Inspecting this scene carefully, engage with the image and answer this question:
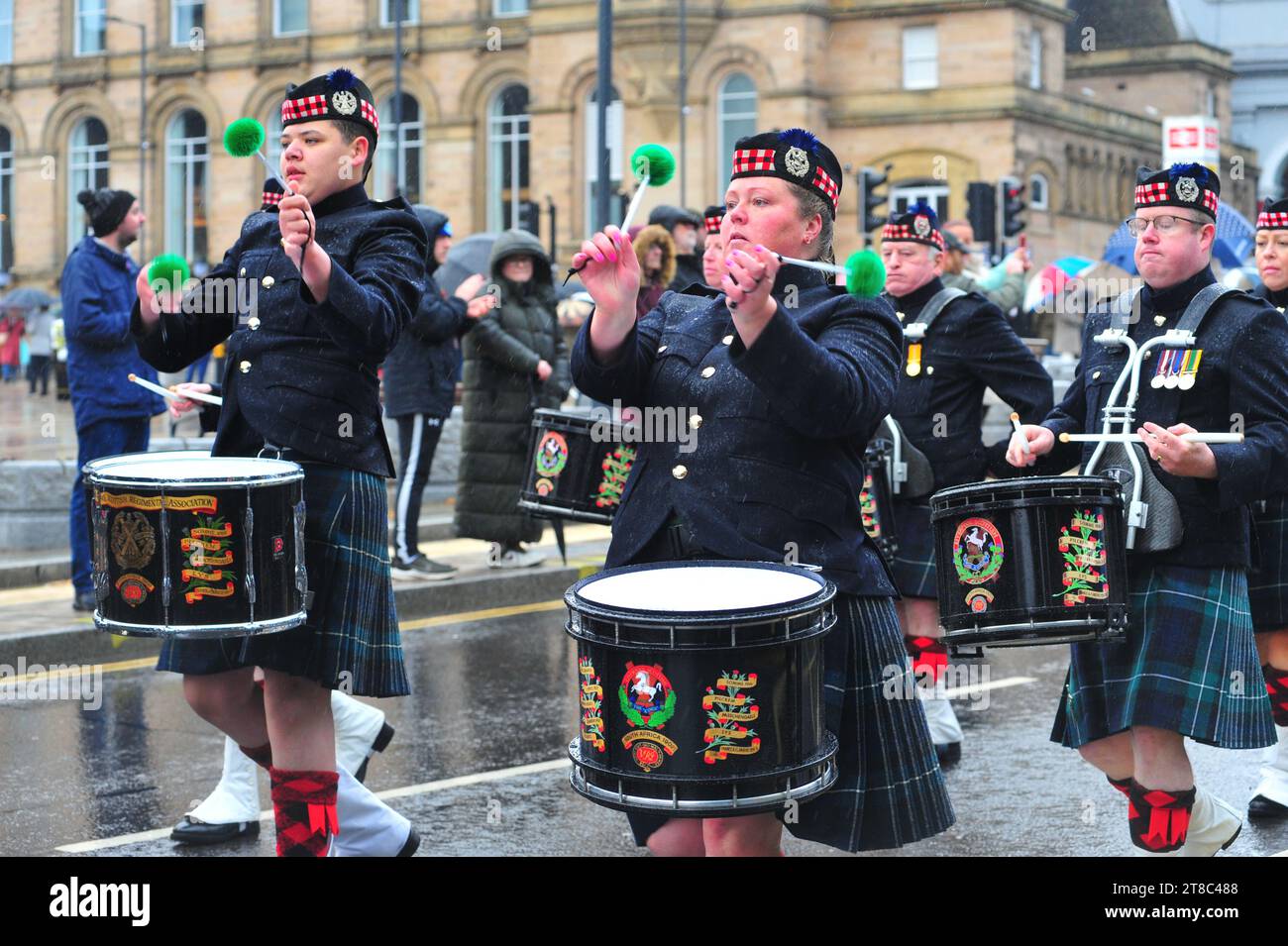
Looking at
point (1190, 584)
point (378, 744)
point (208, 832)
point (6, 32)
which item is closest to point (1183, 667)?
point (1190, 584)

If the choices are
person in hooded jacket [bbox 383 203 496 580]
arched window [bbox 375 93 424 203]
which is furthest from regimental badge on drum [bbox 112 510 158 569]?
arched window [bbox 375 93 424 203]

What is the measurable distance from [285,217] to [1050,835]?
3368mm

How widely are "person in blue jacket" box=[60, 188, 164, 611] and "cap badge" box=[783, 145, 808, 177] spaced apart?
641cm

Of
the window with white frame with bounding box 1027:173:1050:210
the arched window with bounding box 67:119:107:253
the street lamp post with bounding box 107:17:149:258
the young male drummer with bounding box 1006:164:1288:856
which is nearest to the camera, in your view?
the young male drummer with bounding box 1006:164:1288:856

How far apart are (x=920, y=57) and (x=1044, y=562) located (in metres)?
54.2

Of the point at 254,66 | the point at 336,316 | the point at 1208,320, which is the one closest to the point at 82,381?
the point at 336,316

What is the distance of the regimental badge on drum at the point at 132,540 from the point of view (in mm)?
4793

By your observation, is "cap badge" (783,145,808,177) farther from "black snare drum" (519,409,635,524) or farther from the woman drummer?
"black snare drum" (519,409,635,524)

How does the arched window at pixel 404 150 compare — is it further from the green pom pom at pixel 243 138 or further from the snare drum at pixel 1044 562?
the snare drum at pixel 1044 562

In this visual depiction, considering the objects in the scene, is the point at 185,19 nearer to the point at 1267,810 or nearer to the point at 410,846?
the point at 1267,810

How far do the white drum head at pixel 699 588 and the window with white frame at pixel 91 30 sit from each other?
70.1m

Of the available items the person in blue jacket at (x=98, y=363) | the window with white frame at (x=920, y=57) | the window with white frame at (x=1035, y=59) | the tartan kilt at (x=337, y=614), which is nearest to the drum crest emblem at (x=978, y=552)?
the tartan kilt at (x=337, y=614)

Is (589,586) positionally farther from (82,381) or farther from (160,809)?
(82,381)

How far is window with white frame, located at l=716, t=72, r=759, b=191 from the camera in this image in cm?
5744
